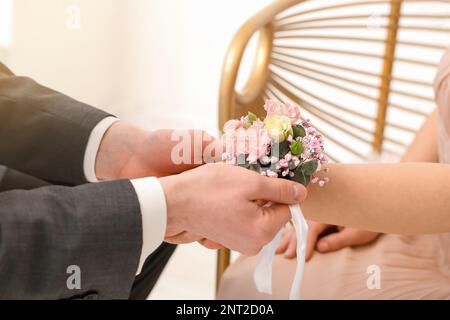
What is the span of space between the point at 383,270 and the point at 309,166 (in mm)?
355

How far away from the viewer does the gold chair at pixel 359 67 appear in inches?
50.8

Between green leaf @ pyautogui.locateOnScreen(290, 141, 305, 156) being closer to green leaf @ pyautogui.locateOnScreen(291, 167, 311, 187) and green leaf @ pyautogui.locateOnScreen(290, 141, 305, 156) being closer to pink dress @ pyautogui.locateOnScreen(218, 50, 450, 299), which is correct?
green leaf @ pyautogui.locateOnScreen(291, 167, 311, 187)

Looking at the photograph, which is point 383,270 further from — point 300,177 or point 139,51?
point 139,51

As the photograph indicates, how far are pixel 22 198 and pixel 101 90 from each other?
1.43 ft

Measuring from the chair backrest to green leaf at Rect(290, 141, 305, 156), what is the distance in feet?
1.94

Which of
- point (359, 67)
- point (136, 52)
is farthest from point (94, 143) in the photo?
point (359, 67)

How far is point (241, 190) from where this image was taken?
0.68 metres

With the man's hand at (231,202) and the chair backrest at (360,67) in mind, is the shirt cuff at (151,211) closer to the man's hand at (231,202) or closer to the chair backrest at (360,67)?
the man's hand at (231,202)

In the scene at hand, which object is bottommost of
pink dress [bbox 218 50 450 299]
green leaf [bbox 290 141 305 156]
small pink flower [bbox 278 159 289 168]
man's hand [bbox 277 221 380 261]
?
pink dress [bbox 218 50 450 299]

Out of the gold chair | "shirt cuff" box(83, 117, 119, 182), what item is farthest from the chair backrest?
"shirt cuff" box(83, 117, 119, 182)

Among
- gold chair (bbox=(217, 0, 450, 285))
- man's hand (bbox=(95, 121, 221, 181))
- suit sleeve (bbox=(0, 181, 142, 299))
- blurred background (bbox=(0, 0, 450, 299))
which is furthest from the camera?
gold chair (bbox=(217, 0, 450, 285))

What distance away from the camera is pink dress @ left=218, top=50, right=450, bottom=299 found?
932 mm

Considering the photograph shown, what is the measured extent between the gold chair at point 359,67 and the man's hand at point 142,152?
38 cm

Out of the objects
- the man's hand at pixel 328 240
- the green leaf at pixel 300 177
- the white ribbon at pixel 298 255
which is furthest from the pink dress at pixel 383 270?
the green leaf at pixel 300 177
